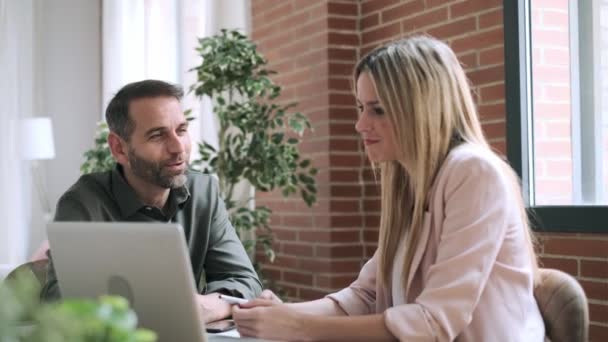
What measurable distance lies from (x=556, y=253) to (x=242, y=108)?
1539 mm

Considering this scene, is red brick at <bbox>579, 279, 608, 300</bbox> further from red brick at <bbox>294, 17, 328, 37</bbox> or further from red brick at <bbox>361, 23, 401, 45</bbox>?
red brick at <bbox>294, 17, 328, 37</bbox>

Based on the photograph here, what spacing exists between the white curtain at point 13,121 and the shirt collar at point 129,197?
149 inches

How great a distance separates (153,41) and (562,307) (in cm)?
439

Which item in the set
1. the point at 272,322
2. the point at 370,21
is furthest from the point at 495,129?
the point at 272,322

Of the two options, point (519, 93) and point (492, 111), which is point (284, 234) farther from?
point (519, 93)

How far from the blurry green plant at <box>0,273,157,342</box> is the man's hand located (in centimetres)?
132

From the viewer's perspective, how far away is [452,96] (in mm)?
1589

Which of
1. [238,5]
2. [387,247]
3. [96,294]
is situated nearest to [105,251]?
[96,294]

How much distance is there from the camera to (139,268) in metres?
1.17

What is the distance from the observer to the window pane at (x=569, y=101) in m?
2.65

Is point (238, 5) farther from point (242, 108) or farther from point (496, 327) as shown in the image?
point (496, 327)

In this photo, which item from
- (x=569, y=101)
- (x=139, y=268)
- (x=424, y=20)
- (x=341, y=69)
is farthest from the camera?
(x=341, y=69)

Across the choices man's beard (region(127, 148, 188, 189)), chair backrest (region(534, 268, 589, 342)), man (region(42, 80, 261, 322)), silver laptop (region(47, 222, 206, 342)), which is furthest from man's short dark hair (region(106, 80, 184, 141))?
chair backrest (region(534, 268, 589, 342))

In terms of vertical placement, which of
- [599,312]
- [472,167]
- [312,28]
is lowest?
[599,312]
